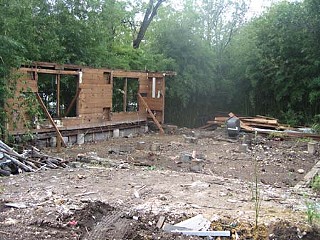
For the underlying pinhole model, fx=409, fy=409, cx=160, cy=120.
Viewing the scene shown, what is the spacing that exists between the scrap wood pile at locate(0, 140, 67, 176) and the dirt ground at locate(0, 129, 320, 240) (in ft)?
1.19

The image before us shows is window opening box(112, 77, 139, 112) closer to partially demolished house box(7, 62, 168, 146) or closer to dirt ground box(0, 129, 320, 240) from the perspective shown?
partially demolished house box(7, 62, 168, 146)

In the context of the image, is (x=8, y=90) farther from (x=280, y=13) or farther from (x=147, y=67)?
(x=280, y=13)

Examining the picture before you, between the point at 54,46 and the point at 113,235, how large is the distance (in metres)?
10.1

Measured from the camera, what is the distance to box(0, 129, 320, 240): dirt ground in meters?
4.08

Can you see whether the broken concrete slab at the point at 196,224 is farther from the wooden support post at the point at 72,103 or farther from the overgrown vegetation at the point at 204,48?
the wooden support post at the point at 72,103

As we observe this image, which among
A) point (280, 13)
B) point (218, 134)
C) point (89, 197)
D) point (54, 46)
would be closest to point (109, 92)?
point (54, 46)

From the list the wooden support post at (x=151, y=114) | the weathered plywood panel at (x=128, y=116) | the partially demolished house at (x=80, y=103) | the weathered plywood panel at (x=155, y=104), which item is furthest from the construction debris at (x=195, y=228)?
the weathered plywood panel at (x=155, y=104)

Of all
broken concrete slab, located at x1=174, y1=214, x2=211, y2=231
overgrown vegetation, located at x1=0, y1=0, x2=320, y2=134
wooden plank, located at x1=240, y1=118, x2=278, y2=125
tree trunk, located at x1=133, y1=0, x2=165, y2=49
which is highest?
tree trunk, located at x1=133, y1=0, x2=165, y2=49

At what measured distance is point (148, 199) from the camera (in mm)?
5586

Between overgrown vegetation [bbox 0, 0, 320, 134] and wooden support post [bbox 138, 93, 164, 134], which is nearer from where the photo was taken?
overgrown vegetation [bbox 0, 0, 320, 134]

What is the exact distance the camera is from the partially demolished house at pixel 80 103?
11430 mm

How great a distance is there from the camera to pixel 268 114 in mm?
19625

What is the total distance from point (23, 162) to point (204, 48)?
13.3 m

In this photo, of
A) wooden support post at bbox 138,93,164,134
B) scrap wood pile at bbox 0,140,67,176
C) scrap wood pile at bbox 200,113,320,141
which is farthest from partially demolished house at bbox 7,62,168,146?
scrap wood pile at bbox 200,113,320,141
